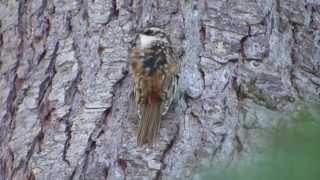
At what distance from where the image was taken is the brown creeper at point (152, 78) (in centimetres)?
241

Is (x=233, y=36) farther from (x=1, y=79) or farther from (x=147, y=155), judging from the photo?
(x=1, y=79)

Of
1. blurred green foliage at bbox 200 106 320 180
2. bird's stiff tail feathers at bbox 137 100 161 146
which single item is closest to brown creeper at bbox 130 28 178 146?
bird's stiff tail feathers at bbox 137 100 161 146

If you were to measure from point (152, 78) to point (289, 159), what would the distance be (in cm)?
197

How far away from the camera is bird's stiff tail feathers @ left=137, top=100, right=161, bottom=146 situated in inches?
86.9

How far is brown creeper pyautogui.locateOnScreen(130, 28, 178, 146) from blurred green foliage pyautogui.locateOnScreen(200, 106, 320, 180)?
116cm

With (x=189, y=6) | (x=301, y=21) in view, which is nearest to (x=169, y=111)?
(x=189, y=6)

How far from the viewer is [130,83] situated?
2.46 m

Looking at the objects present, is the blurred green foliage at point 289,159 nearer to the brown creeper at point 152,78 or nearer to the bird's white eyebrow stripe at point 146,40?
the brown creeper at point 152,78

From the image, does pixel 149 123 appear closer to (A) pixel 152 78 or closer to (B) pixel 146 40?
(B) pixel 146 40

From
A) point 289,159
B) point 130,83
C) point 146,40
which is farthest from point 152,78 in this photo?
point 289,159

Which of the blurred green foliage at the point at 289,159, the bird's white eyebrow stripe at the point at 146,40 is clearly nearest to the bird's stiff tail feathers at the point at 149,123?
the bird's white eyebrow stripe at the point at 146,40

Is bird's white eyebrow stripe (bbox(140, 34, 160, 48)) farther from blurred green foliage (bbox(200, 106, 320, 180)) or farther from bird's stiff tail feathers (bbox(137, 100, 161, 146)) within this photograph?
blurred green foliage (bbox(200, 106, 320, 180))

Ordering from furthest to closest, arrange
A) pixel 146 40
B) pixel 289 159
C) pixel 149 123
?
pixel 146 40
pixel 149 123
pixel 289 159

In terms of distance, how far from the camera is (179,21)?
250cm
